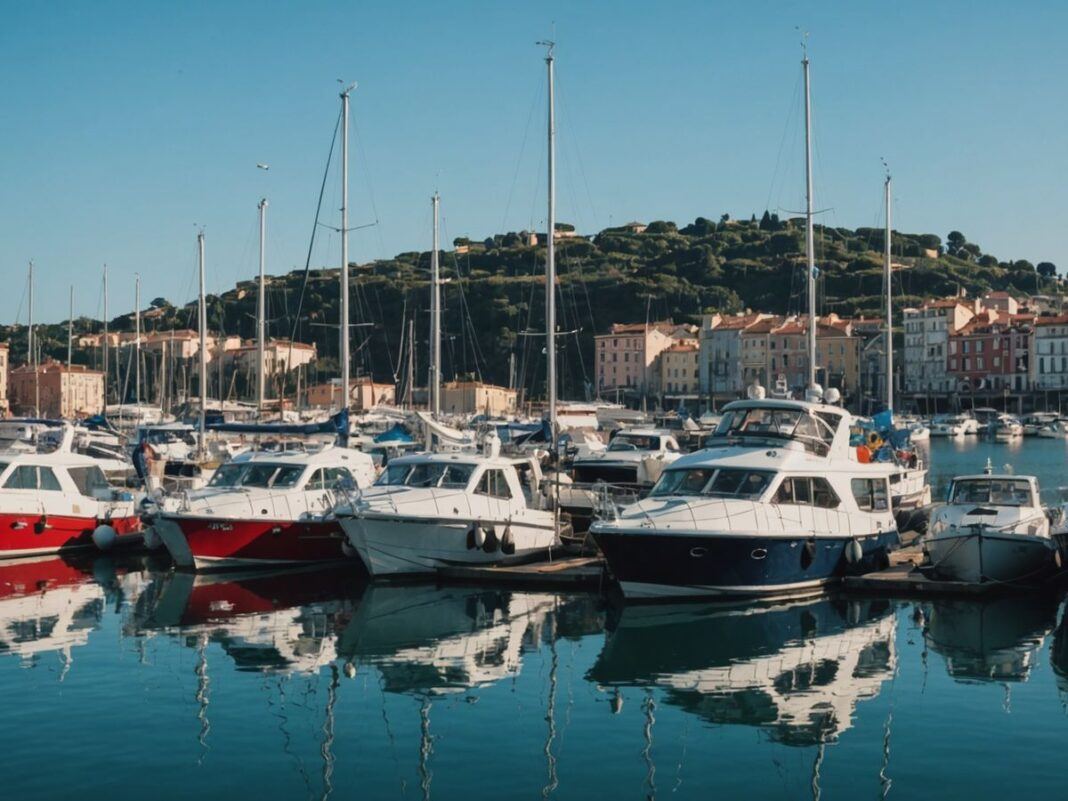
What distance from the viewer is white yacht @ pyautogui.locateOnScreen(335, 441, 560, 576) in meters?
23.9

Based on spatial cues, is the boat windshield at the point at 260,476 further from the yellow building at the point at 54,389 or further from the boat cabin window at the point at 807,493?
the yellow building at the point at 54,389

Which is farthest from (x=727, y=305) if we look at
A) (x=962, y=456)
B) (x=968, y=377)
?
(x=962, y=456)

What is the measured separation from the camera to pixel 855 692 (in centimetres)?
1655

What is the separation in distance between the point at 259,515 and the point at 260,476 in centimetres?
131

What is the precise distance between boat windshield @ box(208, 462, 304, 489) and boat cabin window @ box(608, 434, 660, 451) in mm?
10154

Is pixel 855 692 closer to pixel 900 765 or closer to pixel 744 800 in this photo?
pixel 900 765

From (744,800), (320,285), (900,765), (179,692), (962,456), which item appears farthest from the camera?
(320,285)

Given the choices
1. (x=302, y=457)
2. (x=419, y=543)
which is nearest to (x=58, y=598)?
(x=302, y=457)

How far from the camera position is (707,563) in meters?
21.1

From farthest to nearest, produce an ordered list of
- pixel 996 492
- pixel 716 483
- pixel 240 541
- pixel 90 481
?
pixel 90 481
pixel 240 541
pixel 996 492
pixel 716 483

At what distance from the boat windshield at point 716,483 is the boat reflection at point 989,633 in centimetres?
329

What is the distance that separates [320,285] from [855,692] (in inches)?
6670

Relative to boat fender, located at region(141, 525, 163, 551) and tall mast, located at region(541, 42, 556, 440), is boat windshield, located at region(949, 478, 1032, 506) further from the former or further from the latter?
boat fender, located at region(141, 525, 163, 551)

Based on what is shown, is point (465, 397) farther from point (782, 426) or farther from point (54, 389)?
point (782, 426)
